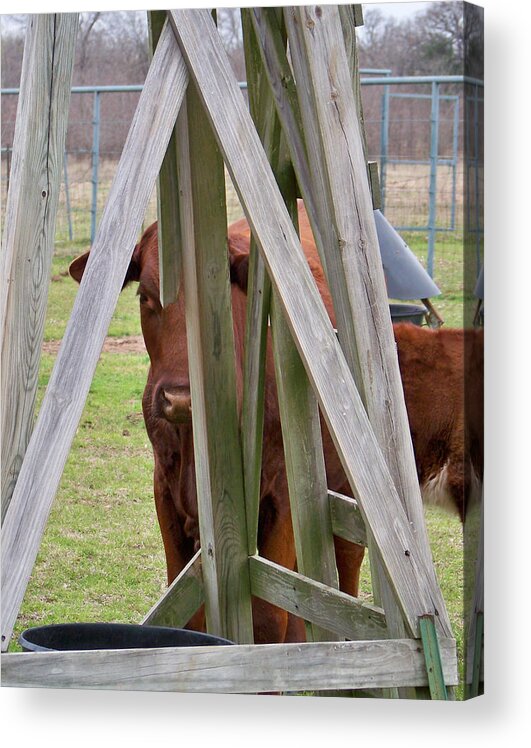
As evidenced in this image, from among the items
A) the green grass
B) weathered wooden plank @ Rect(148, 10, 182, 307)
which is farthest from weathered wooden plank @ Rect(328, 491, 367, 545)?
the green grass

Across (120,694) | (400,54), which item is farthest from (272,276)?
(400,54)

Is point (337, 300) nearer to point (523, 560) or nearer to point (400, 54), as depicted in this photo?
point (523, 560)

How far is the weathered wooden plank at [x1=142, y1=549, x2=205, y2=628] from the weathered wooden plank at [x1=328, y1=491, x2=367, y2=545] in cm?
45

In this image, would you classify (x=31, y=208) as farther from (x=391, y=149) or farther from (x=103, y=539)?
(x=391, y=149)

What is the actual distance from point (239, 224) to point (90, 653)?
2.33 m

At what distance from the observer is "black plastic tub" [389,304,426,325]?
12.8 ft

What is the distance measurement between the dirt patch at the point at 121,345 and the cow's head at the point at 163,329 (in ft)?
0.72

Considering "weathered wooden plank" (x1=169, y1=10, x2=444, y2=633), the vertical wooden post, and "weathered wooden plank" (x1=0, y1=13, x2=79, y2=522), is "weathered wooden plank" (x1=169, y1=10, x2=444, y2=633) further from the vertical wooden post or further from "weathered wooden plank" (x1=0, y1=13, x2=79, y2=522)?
"weathered wooden plank" (x1=0, y1=13, x2=79, y2=522)

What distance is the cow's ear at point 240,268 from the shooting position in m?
3.68

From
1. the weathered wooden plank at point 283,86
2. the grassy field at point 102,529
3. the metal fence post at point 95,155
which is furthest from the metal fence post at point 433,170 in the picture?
the metal fence post at point 95,155

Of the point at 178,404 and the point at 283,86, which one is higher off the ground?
the point at 283,86

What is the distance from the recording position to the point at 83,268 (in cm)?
407

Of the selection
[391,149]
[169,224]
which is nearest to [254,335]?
[169,224]

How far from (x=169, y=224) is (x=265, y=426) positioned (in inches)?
36.8
